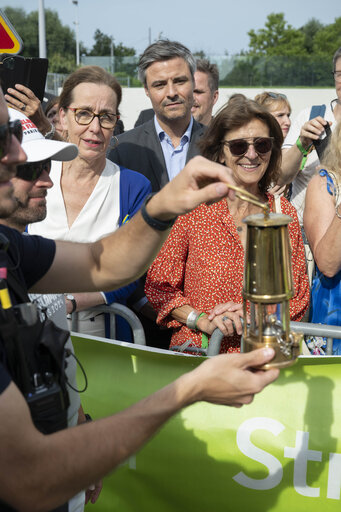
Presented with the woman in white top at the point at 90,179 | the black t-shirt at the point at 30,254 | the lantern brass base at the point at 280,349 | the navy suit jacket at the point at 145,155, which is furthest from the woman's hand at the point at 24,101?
the lantern brass base at the point at 280,349

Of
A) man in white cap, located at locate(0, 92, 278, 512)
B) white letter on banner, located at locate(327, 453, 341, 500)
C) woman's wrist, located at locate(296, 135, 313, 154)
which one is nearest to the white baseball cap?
man in white cap, located at locate(0, 92, 278, 512)

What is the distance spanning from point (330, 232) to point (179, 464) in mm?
1360

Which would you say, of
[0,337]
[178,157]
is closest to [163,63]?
[178,157]

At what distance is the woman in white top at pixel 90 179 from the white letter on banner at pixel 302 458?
3.98ft

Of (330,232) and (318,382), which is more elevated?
(330,232)

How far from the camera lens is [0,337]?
1460mm

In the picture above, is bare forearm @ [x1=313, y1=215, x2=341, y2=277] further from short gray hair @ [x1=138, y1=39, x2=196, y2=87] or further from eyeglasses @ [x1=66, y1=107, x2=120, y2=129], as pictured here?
short gray hair @ [x1=138, y1=39, x2=196, y2=87]

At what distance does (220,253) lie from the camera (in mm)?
3102

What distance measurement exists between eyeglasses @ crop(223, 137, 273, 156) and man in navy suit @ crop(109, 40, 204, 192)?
129 cm

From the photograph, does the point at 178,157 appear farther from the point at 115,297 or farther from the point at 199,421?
the point at 199,421

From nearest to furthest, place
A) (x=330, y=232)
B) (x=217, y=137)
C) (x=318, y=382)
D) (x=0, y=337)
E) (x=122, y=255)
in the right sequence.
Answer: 1. (x=0, y=337)
2. (x=122, y=255)
3. (x=318, y=382)
4. (x=330, y=232)
5. (x=217, y=137)

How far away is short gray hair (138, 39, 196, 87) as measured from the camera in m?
4.64

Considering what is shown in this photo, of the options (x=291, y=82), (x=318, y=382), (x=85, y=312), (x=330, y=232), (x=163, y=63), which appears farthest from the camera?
(x=291, y=82)

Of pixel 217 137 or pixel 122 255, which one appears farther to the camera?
pixel 217 137
